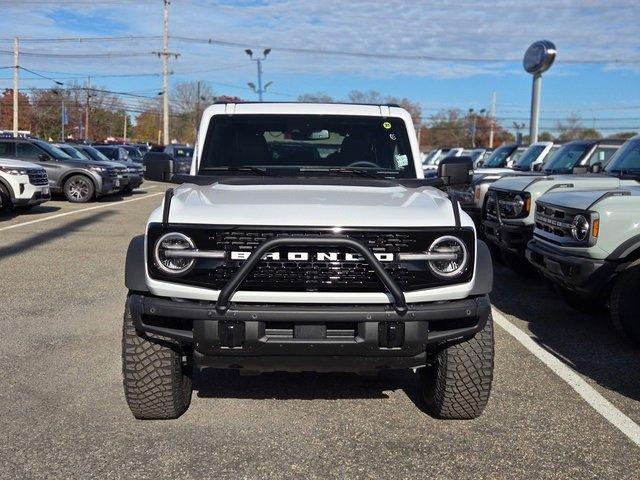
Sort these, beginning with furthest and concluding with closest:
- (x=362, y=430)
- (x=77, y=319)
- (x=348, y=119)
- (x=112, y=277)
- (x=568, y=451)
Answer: (x=112, y=277)
(x=77, y=319)
(x=348, y=119)
(x=362, y=430)
(x=568, y=451)

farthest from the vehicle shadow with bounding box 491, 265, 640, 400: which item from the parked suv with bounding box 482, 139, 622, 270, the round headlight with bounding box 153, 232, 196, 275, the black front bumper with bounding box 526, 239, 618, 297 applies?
the round headlight with bounding box 153, 232, 196, 275

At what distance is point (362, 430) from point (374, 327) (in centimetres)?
87

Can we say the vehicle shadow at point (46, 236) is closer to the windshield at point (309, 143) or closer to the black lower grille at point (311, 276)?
the windshield at point (309, 143)

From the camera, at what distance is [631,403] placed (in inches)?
167

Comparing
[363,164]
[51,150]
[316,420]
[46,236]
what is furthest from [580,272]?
[51,150]

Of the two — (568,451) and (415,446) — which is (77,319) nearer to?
(415,446)

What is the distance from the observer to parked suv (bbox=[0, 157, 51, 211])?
1362cm

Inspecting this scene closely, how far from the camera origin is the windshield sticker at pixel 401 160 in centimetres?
489

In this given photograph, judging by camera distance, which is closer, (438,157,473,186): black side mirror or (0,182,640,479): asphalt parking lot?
(0,182,640,479): asphalt parking lot

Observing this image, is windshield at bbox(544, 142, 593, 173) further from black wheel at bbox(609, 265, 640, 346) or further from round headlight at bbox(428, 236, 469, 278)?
round headlight at bbox(428, 236, 469, 278)

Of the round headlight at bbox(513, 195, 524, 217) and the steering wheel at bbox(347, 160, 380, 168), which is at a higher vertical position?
the steering wheel at bbox(347, 160, 380, 168)

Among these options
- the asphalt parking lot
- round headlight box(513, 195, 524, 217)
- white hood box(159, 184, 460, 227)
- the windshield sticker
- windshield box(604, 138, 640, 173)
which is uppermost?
windshield box(604, 138, 640, 173)

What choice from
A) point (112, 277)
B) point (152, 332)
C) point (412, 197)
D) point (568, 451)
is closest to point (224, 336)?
point (152, 332)

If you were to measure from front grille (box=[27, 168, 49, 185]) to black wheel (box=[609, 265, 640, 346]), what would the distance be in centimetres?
1228
